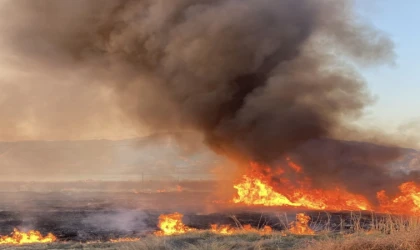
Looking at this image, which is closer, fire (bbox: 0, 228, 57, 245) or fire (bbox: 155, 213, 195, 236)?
fire (bbox: 0, 228, 57, 245)

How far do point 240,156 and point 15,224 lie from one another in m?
18.6

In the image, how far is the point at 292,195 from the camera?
101ft

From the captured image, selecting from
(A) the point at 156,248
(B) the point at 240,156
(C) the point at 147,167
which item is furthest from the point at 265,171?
(C) the point at 147,167

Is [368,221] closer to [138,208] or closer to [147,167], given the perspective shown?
[138,208]

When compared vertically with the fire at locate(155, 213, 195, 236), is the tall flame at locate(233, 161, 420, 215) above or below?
above

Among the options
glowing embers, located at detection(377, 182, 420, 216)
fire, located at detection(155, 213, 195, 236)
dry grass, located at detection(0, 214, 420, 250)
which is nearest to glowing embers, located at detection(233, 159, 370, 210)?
glowing embers, located at detection(377, 182, 420, 216)

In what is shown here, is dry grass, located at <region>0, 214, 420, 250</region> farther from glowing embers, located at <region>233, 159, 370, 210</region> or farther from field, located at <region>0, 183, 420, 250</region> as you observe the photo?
glowing embers, located at <region>233, 159, 370, 210</region>

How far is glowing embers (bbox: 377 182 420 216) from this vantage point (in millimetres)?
26297

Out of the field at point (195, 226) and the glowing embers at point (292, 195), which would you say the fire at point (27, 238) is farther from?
the glowing embers at point (292, 195)

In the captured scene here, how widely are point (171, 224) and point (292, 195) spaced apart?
11.7 m

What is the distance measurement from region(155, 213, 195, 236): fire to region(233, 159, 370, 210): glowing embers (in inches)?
323

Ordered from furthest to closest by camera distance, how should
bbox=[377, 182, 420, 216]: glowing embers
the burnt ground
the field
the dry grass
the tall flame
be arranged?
the tall flame
bbox=[377, 182, 420, 216]: glowing embers
the burnt ground
the field
the dry grass

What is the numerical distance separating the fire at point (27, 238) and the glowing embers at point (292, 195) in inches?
631

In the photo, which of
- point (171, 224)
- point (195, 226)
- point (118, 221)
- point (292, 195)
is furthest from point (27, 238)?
point (292, 195)
